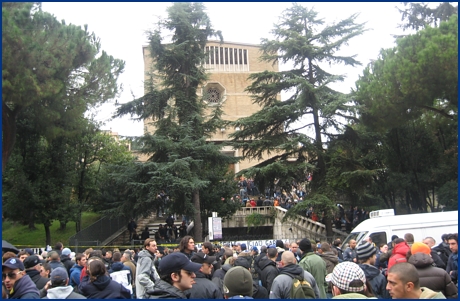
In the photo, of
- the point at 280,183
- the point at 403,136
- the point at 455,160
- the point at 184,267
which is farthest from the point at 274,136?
the point at 184,267

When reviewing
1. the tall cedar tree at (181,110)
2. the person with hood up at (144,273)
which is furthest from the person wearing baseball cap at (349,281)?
the tall cedar tree at (181,110)

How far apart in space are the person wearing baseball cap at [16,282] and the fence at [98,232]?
1777 cm

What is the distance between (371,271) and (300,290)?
3.08 ft

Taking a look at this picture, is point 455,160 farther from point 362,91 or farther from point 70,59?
point 70,59

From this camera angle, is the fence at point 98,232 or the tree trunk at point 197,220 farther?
the fence at point 98,232

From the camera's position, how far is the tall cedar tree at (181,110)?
23.2 meters

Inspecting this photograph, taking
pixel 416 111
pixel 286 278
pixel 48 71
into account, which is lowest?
pixel 286 278

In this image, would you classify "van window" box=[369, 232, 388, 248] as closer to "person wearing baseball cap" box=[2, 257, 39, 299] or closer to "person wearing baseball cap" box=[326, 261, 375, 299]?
"person wearing baseball cap" box=[326, 261, 375, 299]

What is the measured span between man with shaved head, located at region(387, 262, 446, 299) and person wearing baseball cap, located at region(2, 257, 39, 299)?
11.9 ft

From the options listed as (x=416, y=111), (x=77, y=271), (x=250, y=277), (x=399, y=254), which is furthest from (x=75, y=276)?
(x=416, y=111)

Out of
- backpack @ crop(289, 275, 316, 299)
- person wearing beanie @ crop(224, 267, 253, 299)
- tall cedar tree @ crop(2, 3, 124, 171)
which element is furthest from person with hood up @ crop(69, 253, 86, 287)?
tall cedar tree @ crop(2, 3, 124, 171)

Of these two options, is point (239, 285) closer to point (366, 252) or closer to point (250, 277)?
point (250, 277)

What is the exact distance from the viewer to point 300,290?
514 centimetres

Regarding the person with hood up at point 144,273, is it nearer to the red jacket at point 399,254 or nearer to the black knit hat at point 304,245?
the black knit hat at point 304,245
